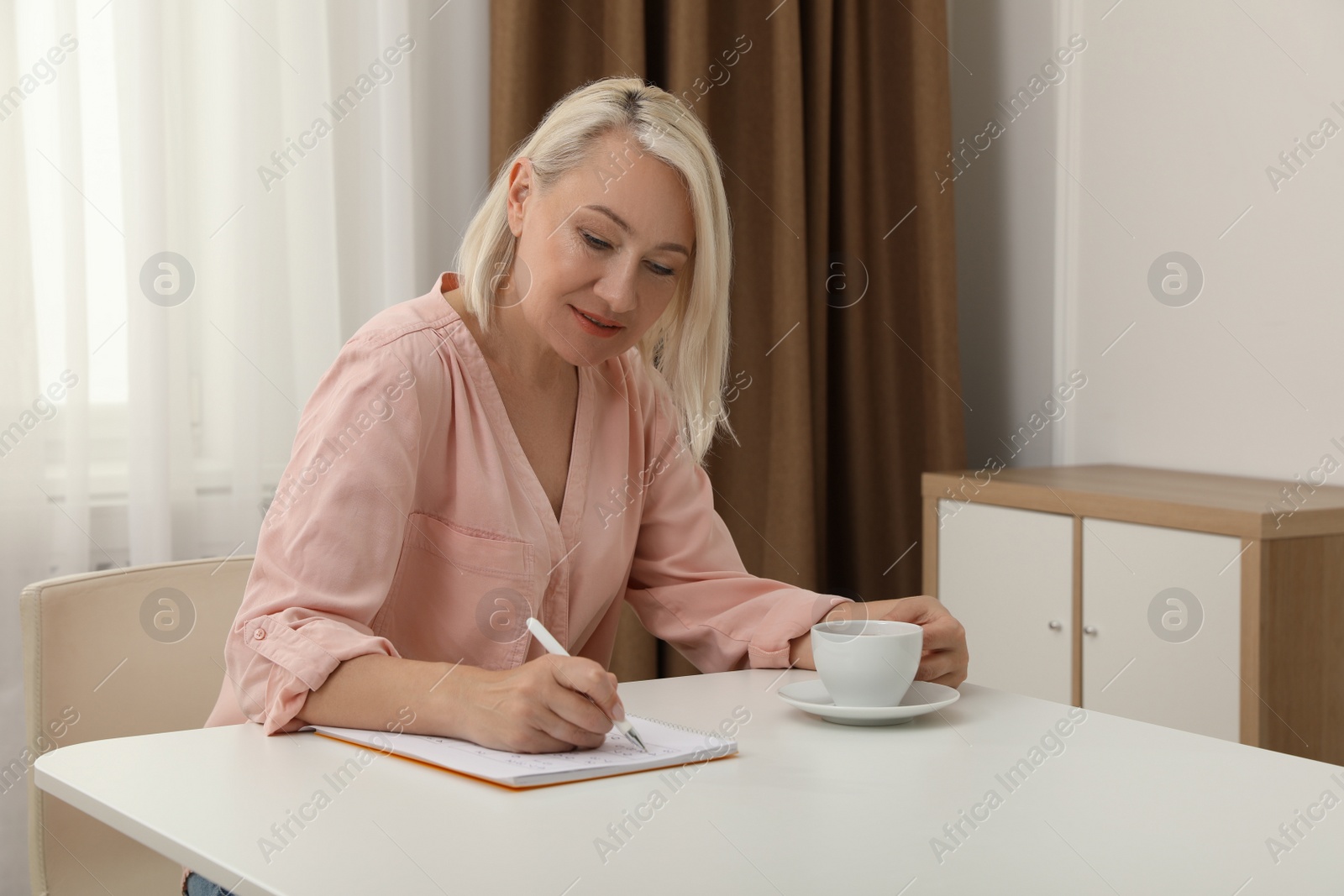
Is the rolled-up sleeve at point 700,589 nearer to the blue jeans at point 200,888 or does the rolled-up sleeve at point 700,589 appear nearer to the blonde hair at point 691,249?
the blonde hair at point 691,249

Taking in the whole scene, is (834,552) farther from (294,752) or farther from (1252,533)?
(294,752)

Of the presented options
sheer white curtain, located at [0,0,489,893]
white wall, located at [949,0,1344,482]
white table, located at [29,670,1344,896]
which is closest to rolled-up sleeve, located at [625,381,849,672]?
white table, located at [29,670,1344,896]

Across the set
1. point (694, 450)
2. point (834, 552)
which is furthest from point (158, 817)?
point (834, 552)

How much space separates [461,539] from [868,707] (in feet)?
1.49

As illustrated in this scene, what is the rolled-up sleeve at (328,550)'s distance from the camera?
1.07 metres

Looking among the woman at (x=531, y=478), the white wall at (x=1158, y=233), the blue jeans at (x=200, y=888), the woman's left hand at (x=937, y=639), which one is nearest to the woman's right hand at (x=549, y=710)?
the woman at (x=531, y=478)

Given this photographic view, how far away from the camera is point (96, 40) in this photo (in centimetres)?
207

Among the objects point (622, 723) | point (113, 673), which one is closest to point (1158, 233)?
point (622, 723)

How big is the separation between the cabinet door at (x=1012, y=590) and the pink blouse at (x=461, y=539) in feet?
2.94

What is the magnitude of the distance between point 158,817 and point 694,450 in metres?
0.85

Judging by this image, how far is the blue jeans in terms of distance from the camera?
104 centimetres

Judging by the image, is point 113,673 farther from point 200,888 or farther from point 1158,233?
point 1158,233

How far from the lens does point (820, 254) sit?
2.79 metres

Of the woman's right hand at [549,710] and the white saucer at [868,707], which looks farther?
the white saucer at [868,707]
